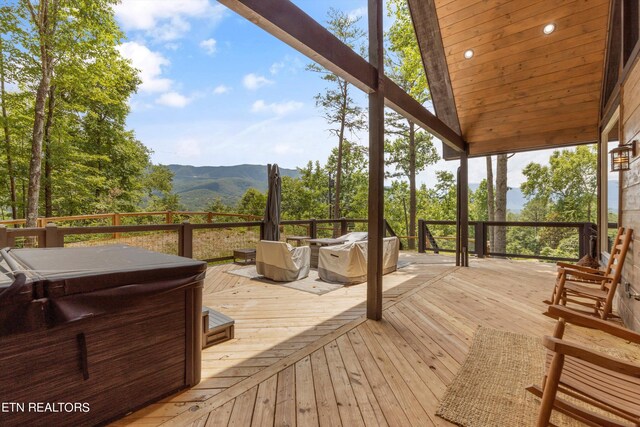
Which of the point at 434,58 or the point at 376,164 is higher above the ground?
the point at 434,58

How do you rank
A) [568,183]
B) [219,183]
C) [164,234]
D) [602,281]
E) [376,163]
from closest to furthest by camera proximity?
[376,163] → [602,281] → [164,234] → [568,183] → [219,183]

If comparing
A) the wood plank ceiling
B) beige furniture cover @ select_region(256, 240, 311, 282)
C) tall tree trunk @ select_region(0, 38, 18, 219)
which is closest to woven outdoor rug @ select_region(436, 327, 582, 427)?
beige furniture cover @ select_region(256, 240, 311, 282)

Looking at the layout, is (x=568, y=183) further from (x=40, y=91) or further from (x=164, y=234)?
(x=40, y=91)

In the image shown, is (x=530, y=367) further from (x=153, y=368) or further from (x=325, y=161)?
(x=325, y=161)

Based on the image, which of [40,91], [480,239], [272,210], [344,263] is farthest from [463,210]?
[40,91]

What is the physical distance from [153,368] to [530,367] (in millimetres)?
2559

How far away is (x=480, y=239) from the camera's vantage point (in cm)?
748

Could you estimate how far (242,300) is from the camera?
375 cm

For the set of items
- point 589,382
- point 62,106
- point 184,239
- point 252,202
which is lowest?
point 589,382

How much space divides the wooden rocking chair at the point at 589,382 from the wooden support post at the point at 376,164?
5.61ft

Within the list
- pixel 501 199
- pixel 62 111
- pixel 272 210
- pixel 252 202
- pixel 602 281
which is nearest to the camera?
pixel 602 281

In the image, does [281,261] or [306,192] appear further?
[306,192]

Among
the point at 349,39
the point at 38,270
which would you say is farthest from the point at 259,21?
the point at 349,39

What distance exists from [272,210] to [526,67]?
4.68m
